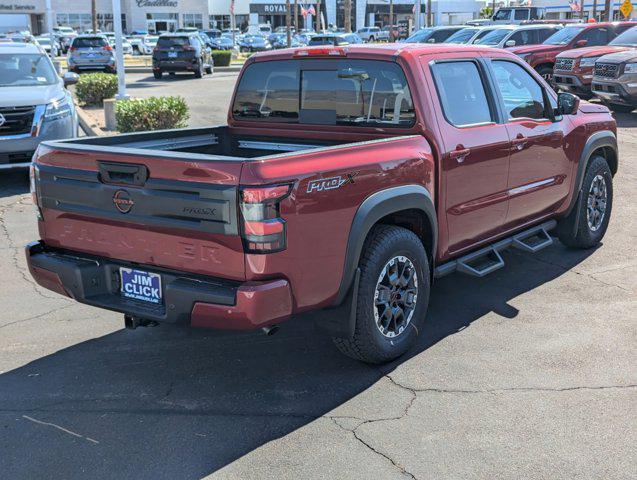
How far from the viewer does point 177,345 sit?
5133 mm

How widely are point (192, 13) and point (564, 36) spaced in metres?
67.9

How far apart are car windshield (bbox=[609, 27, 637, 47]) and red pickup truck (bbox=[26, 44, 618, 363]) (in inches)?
547

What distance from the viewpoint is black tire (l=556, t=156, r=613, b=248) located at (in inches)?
274

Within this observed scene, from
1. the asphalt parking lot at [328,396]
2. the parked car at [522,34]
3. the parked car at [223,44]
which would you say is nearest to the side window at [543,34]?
the parked car at [522,34]

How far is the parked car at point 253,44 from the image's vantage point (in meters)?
54.8

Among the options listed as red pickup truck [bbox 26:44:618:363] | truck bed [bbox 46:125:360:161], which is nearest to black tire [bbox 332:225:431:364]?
red pickup truck [bbox 26:44:618:363]

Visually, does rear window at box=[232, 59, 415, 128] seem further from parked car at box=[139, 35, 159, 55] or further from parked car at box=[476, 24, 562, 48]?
parked car at box=[139, 35, 159, 55]

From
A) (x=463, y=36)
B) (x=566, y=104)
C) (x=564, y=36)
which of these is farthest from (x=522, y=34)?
(x=566, y=104)

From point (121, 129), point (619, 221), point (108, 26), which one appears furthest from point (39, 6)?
point (619, 221)

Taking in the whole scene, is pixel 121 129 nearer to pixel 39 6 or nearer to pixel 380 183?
pixel 380 183

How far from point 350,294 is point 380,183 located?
0.68 m

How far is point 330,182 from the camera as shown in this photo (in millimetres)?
4070

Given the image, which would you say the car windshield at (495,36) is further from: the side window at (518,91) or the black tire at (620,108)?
the side window at (518,91)

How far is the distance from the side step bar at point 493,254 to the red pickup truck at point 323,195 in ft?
0.06
